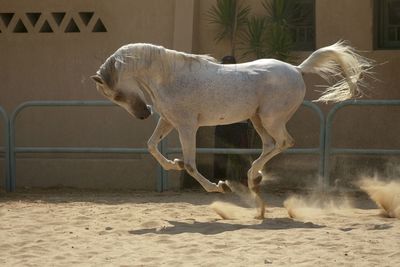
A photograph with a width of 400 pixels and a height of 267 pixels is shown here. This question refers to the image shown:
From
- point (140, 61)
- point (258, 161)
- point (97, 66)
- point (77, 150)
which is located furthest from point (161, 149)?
point (140, 61)

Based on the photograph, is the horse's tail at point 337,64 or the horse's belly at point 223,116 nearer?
the horse's belly at point 223,116

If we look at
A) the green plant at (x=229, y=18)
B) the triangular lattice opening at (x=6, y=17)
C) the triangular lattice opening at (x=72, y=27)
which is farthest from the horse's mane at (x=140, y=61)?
the triangular lattice opening at (x=6, y=17)

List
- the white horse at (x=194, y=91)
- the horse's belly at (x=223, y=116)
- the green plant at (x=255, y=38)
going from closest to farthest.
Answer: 1. the white horse at (x=194, y=91)
2. the horse's belly at (x=223, y=116)
3. the green plant at (x=255, y=38)

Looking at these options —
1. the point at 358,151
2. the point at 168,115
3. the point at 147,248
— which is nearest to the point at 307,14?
the point at 358,151

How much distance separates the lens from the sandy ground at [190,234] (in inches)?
233

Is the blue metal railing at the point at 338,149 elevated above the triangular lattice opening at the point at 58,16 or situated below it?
below

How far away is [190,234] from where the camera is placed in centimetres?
691

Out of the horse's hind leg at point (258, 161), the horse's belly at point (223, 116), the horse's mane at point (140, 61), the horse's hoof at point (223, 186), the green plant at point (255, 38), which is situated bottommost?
the horse's hoof at point (223, 186)

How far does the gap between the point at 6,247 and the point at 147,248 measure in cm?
119

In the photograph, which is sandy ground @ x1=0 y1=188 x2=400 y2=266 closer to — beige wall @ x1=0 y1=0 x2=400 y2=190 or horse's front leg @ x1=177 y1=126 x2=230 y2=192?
horse's front leg @ x1=177 y1=126 x2=230 y2=192

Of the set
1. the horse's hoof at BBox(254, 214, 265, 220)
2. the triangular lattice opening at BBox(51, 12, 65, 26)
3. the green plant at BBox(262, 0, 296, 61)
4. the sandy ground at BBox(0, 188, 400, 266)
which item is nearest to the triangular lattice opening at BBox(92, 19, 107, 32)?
the triangular lattice opening at BBox(51, 12, 65, 26)

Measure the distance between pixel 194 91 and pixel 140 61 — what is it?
0.59 meters

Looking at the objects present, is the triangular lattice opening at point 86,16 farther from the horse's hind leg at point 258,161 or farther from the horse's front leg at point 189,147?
the horse's front leg at point 189,147

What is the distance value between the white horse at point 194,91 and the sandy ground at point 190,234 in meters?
0.60
